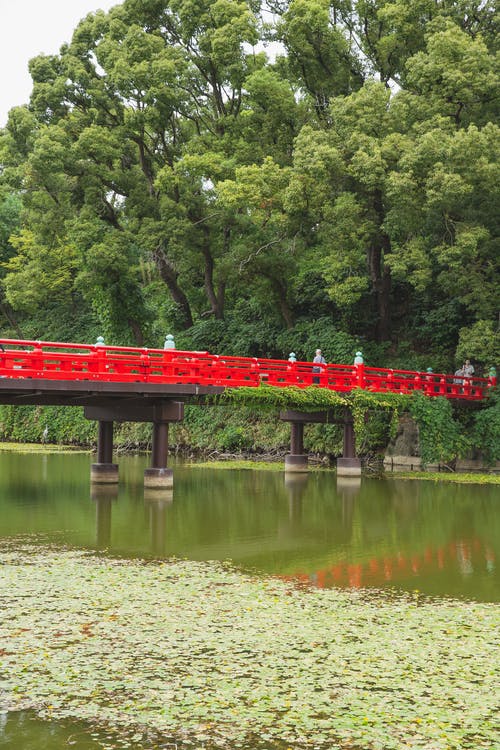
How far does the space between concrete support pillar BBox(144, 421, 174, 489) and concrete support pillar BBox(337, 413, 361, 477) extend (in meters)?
Result: 6.72

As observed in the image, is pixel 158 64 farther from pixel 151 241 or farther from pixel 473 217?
pixel 473 217

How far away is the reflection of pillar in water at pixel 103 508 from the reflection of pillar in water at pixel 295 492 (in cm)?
401

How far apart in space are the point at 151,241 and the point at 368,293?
9633 millimetres

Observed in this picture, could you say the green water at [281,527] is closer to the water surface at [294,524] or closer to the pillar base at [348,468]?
the water surface at [294,524]

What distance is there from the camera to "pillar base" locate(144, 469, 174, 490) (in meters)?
21.8

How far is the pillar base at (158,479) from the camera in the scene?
2184 centimetres

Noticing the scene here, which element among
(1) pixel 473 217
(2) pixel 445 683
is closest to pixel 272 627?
(2) pixel 445 683

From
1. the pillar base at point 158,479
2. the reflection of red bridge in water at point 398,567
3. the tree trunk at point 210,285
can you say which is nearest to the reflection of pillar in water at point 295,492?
the pillar base at point 158,479

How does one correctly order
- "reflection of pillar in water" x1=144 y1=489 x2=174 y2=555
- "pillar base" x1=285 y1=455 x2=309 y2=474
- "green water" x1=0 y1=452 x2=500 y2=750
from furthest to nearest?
"pillar base" x1=285 y1=455 x2=309 y2=474, "reflection of pillar in water" x1=144 y1=489 x2=174 y2=555, "green water" x1=0 y1=452 x2=500 y2=750

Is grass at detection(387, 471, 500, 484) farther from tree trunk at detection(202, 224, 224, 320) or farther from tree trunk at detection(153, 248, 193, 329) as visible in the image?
tree trunk at detection(153, 248, 193, 329)

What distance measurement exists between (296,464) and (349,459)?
2.40 m

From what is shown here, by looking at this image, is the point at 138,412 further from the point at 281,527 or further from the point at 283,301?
the point at 283,301

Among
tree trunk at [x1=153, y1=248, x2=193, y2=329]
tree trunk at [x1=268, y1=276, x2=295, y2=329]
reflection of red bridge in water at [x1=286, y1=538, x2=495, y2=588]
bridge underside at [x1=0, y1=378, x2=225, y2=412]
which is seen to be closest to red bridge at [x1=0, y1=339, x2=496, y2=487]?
bridge underside at [x1=0, y1=378, x2=225, y2=412]

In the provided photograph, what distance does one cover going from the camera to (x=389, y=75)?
3569 cm
